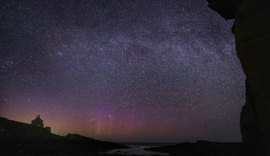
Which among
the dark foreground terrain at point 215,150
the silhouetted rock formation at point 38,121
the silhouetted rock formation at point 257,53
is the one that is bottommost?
Result: the dark foreground terrain at point 215,150

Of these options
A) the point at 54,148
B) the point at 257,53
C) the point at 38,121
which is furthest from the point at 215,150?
the point at 38,121

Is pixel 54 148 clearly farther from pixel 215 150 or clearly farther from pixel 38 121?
pixel 38 121

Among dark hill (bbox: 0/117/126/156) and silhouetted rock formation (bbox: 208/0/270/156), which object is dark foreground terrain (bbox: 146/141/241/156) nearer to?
silhouetted rock formation (bbox: 208/0/270/156)

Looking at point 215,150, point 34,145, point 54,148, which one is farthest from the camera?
point 54,148

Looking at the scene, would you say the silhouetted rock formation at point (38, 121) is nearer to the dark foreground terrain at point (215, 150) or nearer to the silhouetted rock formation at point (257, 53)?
the dark foreground terrain at point (215, 150)

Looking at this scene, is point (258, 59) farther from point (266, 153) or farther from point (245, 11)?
point (266, 153)

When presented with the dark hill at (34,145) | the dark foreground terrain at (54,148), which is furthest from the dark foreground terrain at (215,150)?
the dark hill at (34,145)

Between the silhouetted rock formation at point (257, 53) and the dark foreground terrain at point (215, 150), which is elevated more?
the silhouetted rock formation at point (257, 53)

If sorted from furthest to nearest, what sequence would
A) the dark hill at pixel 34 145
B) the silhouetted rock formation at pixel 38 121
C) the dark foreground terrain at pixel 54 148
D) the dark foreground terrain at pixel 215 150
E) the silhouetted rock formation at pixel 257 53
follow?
the silhouetted rock formation at pixel 38 121
the dark hill at pixel 34 145
the dark foreground terrain at pixel 54 148
the dark foreground terrain at pixel 215 150
the silhouetted rock formation at pixel 257 53

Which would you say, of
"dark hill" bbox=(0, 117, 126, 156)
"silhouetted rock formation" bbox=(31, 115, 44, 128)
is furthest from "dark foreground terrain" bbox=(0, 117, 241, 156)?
"silhouetted rock formation" bbox=(31, 115, 44, 128)

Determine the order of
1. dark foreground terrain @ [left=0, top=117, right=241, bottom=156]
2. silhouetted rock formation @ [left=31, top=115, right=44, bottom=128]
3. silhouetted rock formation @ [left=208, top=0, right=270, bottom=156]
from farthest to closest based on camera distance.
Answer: silhouetted rock formation @ [left=31, top=115, right=44, bottom=128], dark foreground terrain @ [left=0, top=117, right=241, bottom=156], silhouetted rock formation @ [left=208, top=0, right=270, bottom=156]

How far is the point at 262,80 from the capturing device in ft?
36.6

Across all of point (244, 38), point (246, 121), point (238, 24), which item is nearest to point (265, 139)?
point (246, 121)

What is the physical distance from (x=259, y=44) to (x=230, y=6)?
5464mm
